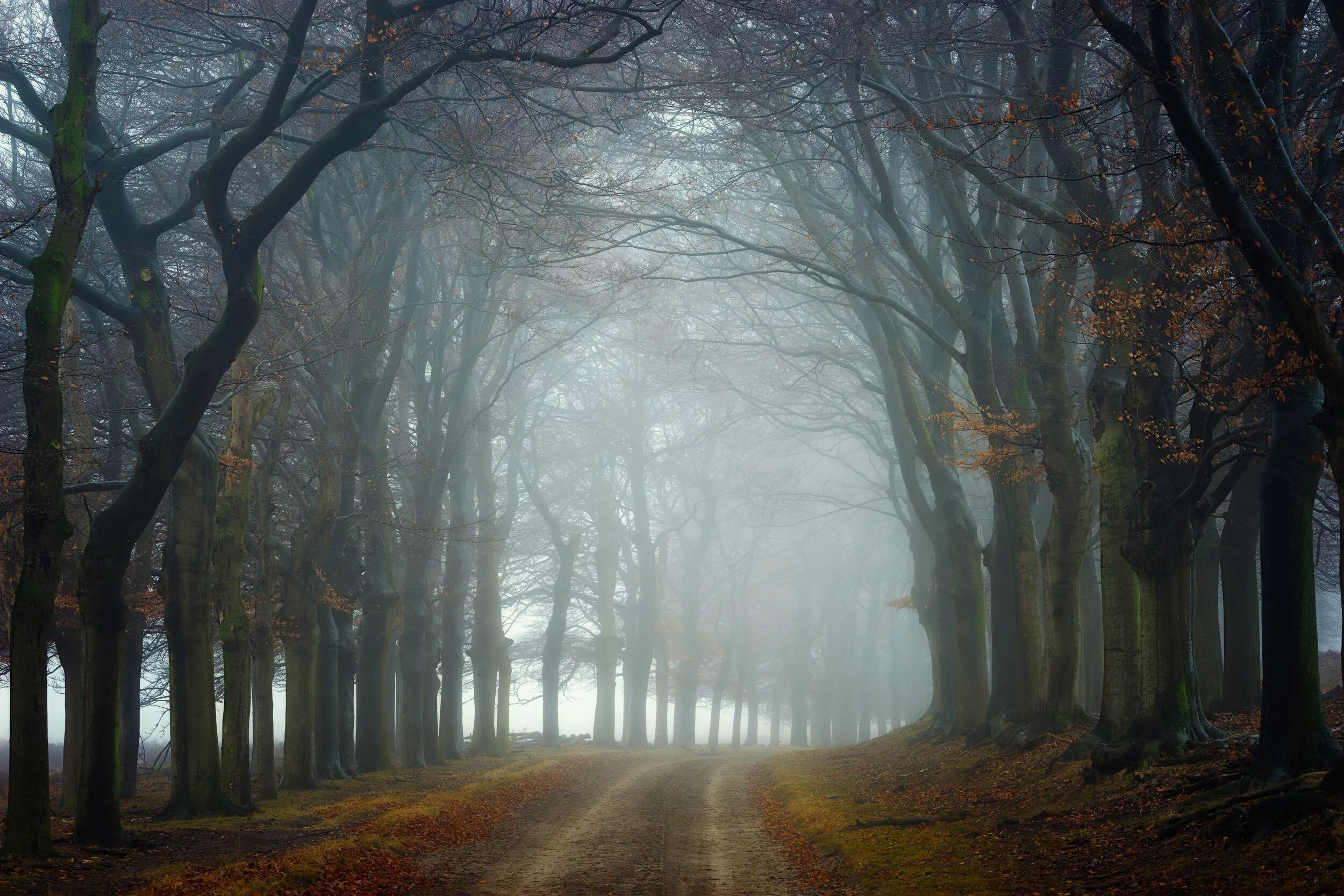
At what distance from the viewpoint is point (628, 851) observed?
11.4 m

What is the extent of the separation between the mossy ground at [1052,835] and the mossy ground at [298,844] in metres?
4.22

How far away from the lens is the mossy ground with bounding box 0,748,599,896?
8.59m

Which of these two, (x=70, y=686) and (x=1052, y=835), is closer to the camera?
(x=1052, y=835)

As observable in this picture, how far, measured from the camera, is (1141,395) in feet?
40.2

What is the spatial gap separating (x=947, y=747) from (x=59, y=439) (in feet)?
49.8

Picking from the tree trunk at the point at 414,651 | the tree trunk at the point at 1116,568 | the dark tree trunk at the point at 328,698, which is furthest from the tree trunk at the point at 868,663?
the tree trunk at the point at 1116,568

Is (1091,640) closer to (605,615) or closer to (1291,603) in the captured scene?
(1291,603)

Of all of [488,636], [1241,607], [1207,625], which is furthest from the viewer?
Result: [488,636]

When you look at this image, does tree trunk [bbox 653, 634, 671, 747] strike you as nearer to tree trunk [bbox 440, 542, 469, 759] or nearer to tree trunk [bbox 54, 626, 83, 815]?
tree trunk [bbox 440, 542, 469, 759]

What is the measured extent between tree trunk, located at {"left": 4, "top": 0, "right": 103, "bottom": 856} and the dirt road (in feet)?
11.9

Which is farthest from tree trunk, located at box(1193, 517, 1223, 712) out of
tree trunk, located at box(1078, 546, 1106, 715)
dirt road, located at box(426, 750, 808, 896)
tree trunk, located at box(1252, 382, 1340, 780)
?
tree trunk, located at box(1252, 382, 1340, 780)

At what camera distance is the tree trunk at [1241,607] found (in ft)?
52.5

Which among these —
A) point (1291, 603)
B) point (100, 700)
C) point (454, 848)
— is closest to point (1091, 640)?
point (1291, 603)

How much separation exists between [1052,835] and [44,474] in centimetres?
1010
